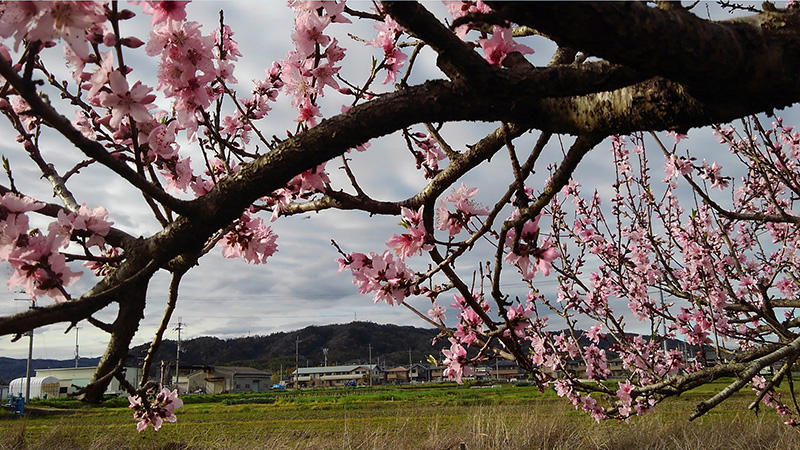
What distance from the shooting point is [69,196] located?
196 cm

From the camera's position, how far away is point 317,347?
13788cm

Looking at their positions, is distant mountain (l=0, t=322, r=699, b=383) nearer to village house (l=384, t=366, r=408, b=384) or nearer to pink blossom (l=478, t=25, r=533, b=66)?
village house (l=384, t=366, r=408, b=384)

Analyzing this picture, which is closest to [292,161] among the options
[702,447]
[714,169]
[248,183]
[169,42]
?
[248,183]

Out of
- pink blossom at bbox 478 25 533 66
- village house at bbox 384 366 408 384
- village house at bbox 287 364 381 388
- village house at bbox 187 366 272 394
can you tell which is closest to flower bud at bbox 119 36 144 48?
pink blossom at bbox 478 25 533 66

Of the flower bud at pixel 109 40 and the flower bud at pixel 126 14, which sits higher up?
the flower bud at pixel 126 14

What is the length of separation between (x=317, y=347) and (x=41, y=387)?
90605 millimetres

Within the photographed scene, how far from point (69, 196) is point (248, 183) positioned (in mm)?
1052

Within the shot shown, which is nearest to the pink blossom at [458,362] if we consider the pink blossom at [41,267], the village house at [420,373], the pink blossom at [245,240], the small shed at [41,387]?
the pink blossom at [245,240]

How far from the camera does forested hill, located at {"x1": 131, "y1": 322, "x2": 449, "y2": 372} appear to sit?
384 feet

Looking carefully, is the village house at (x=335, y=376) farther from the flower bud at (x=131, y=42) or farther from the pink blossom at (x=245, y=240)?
the flower bud at (x=131, y=42)

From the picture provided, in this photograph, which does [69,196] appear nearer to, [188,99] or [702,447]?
[188,99]

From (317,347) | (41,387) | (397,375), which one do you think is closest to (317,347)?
(317,347)

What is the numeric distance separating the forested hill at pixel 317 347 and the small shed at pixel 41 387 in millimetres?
53710

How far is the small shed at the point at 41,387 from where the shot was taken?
1948 inches
